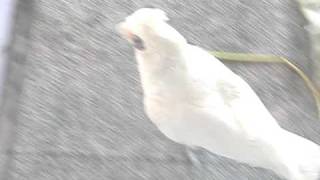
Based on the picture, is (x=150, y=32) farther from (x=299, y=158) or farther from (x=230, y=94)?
(x=299, y=158)

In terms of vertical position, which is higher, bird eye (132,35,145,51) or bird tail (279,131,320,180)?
bird eye (132,35,145,51)

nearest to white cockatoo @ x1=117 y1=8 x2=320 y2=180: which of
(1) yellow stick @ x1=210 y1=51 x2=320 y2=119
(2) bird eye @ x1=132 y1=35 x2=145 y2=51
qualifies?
(2) bird eye @ x1=132 y1=35 x2=145 y2=51

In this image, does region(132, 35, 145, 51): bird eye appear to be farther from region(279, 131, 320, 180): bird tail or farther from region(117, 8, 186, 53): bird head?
region(279, 131, 320, 180): bird tail

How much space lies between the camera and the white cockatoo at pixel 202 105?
0.90 m

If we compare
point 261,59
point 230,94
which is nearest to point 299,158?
point 230,94

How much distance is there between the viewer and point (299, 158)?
0.93 meters

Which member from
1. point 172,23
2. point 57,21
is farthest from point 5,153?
point 172,23

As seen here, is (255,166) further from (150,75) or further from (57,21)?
(57,21)

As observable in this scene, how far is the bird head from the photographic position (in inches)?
35.1

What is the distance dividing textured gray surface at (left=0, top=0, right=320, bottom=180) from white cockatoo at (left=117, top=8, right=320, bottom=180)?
98 millimetres

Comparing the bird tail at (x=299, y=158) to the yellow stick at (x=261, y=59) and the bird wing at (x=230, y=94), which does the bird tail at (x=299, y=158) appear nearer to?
the bird wing at (x=230, y=94)

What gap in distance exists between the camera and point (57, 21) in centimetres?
114

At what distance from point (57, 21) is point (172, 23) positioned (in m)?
0.22

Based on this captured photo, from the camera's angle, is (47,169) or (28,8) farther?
(28,8)
